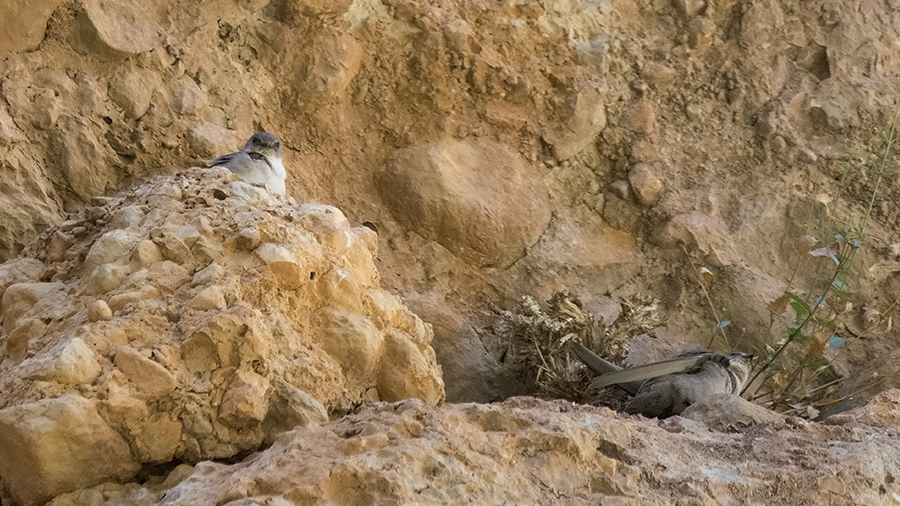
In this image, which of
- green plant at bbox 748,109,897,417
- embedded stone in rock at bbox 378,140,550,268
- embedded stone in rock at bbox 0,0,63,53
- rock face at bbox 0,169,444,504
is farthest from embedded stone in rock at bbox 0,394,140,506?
green plant at bbox 748,109,897,417

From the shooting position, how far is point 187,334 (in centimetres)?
219

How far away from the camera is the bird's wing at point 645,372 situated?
11.0ft

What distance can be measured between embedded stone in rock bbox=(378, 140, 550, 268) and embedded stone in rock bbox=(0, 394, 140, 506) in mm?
2460

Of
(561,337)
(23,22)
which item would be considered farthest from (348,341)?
(23,22)

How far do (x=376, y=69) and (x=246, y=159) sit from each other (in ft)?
3.80

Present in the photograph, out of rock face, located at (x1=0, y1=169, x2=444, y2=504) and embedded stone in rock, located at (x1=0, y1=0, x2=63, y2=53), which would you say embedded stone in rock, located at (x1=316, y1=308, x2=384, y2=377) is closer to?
rock face, located at (x1=0, y1=169, x2=444, y2=504)

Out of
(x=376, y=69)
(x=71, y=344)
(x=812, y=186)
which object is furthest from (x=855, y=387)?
(x=71, y=344)

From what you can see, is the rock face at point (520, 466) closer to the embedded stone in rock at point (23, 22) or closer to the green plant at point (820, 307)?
the green plant at point (820, 307)

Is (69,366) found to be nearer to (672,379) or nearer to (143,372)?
(143,372)

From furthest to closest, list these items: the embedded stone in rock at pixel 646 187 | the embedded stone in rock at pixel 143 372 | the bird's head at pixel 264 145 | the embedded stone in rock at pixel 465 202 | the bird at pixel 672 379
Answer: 1. the embedded stone in rock at pixel 646 187
2. the embedded stone in rock at pixel 465 202
3. the bird's head at pixel 264 145
4. the bird at pixel 672 379
5. the embedded stone in rock at pixel 143 372

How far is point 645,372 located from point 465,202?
136 cm

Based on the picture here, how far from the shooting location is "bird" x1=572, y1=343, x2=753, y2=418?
326 centimetres

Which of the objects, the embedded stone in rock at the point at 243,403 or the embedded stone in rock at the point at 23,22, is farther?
the embedded stone in rock at the point at 23,22

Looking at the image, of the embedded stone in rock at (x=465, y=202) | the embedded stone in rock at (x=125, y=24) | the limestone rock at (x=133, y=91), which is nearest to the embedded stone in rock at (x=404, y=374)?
the embedded stone in rock at (x=465, y=202)
